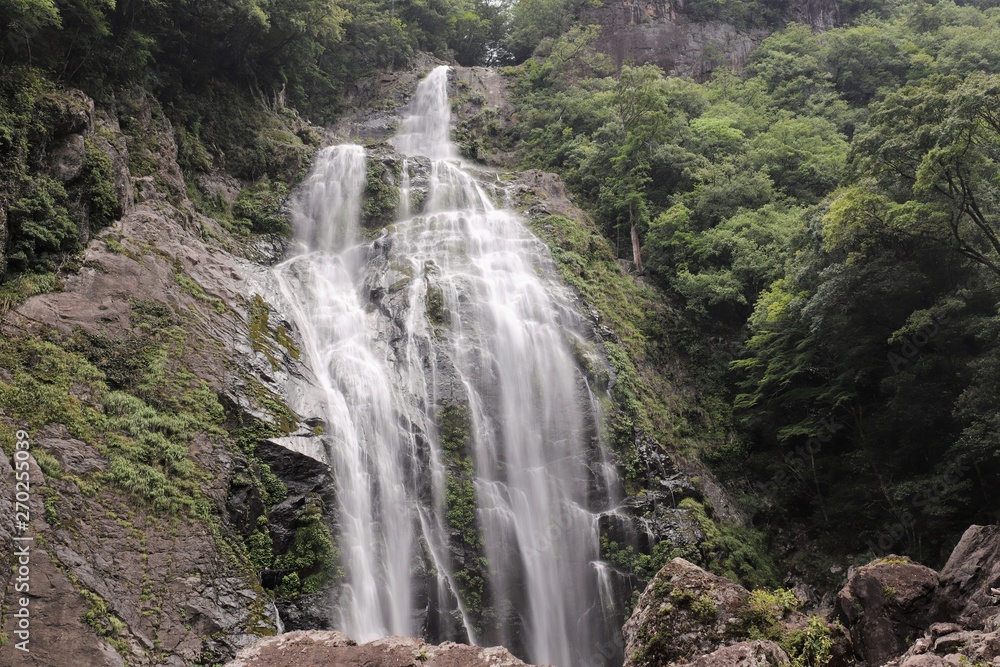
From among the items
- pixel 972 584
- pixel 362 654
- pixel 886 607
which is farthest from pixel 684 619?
pixel 972 584

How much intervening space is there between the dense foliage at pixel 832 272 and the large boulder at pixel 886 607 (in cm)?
449

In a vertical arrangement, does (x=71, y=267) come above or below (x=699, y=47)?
below

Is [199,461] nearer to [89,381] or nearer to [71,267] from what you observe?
[89,381]

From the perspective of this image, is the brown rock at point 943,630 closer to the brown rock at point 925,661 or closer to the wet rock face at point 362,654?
the brown rock at point 925,661

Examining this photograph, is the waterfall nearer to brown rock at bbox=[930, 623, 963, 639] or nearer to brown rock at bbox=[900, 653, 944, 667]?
brown rock at bbox=[930, 623, 963, 639]

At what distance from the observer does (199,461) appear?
11070mm

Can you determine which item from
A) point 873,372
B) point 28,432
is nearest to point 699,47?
point 873,372

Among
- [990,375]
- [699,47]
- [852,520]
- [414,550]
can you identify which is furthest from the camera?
[699,47]

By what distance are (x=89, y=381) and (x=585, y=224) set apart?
17.9 metres

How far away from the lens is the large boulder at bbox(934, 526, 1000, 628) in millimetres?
8047

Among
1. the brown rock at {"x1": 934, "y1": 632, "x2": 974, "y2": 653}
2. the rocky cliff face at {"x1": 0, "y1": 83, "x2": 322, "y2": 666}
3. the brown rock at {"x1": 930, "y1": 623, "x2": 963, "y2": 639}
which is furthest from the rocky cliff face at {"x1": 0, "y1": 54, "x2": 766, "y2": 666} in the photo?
the brown rock at {"x1": 930, "y1": 623, "x2": 963, "y2": 639}

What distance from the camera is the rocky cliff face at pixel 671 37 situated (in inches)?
1604

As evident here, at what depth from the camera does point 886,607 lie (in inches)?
329

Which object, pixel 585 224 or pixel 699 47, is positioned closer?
pixel 585 224
